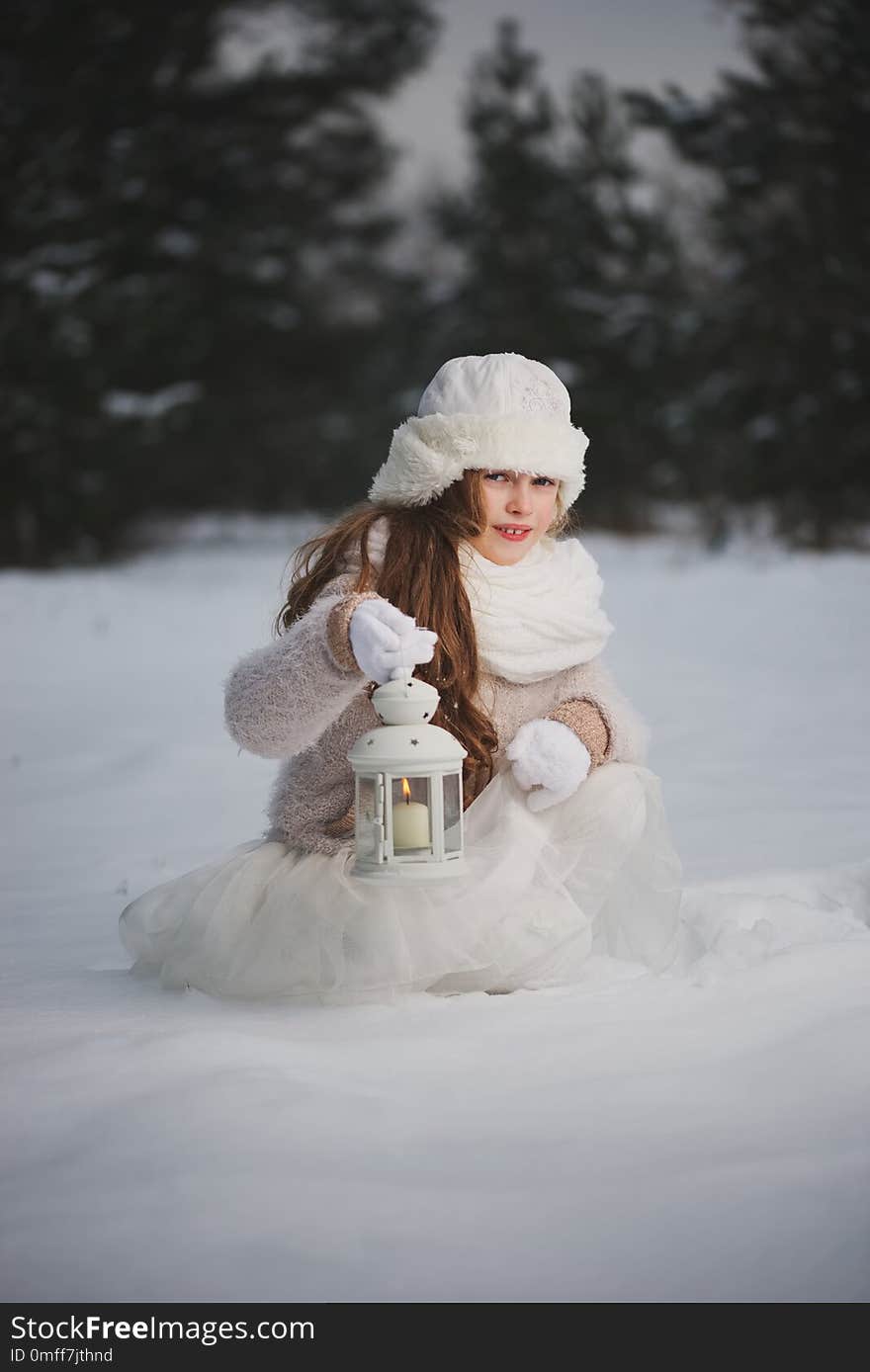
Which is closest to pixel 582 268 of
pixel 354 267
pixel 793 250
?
pixel 354 267

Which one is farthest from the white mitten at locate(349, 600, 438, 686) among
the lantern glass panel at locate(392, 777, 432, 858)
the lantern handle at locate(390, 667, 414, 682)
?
the lantern glass panel at locate(392, 777, 432, 858)

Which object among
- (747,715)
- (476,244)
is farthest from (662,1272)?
(476,244)

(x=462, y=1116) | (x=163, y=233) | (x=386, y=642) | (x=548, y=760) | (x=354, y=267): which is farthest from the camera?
(x=354, y=267)

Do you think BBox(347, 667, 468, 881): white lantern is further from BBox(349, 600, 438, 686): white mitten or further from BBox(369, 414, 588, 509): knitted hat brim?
BBox(369, 414, 588, 509): knitted hat brim

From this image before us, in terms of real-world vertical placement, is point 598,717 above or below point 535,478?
below

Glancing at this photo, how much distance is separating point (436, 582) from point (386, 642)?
354 mm

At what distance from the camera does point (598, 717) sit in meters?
2.65

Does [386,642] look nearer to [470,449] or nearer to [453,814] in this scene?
[453,814]

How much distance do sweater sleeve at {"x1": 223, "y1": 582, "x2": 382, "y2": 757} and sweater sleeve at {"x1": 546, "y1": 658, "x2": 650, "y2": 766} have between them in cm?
43

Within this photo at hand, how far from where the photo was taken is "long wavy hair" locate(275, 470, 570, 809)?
255 centimetres

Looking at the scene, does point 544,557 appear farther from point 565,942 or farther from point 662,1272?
point 662,1272

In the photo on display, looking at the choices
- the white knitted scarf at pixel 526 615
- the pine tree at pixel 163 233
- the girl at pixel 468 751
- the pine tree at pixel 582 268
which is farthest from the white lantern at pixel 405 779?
the pine tree at pixel 582 268
